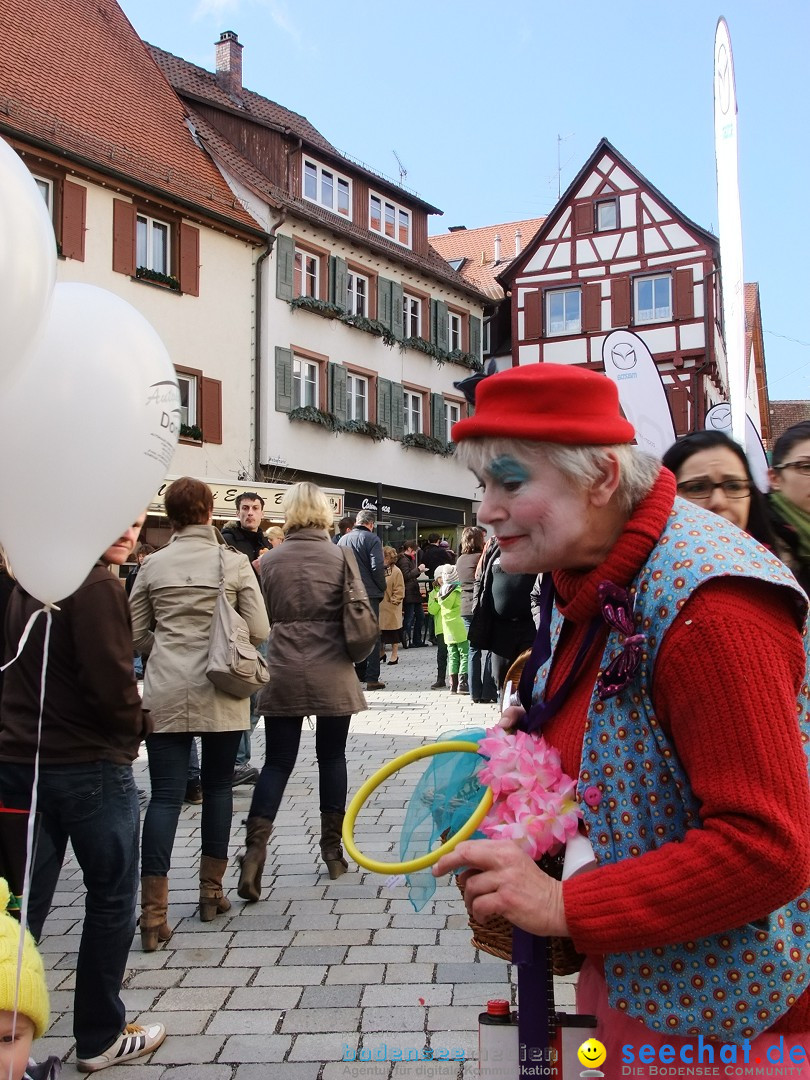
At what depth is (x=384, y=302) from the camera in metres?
24.3

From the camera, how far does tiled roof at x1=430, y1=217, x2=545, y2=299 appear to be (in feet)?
111

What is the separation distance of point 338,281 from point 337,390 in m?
2.58


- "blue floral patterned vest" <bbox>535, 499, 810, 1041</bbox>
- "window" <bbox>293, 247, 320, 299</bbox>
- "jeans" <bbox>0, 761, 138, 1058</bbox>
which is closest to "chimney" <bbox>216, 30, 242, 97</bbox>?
"window" <bbox>293, 247, 320, 299</bbox>

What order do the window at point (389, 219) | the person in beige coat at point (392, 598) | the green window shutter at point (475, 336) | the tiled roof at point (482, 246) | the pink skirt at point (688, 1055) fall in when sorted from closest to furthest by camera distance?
the pink skirt at point (688, 1055)
the person in beige coat at point (392, 598)
the window at point (389, 219)
the green window shutter at point (475, 336)
the tiled roof at point (482, 246)

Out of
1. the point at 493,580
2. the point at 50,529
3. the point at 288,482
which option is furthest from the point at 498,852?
the point at 288,482

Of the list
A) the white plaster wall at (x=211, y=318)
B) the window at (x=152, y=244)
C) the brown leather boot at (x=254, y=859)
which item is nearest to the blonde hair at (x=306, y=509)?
the brown leather boot at (x=254, y=859)

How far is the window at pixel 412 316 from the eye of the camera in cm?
2538

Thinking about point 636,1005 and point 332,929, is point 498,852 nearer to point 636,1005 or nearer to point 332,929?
point 636,1005

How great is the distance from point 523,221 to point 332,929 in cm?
3607

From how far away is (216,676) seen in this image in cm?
434

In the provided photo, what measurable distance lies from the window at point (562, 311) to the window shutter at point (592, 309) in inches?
9.5

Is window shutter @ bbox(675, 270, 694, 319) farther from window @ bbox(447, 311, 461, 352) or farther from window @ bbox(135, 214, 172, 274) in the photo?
window @ bbox(135, 214, 172, 274)

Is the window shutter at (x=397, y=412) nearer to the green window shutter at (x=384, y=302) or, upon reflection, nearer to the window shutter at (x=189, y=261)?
the green window shutter at (x=384, y=302)

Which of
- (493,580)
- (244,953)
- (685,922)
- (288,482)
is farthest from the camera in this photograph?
(288,482)
